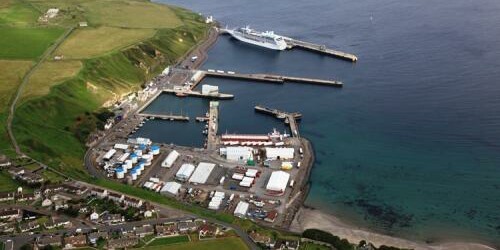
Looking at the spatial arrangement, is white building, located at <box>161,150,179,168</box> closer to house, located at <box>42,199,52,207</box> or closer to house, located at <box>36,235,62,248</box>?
house, located at <box>42,199,52,207</box>

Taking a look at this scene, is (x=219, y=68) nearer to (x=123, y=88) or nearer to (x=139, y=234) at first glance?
(x=123, y=88)

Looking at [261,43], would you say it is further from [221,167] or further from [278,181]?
[278,181]

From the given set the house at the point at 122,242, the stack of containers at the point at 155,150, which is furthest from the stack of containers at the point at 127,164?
the house at the point at 122,242

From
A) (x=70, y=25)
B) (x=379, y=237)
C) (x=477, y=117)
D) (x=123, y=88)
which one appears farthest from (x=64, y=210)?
(x=70, y=25)

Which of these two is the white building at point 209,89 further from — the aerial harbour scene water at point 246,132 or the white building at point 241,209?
the white building at point 241,209

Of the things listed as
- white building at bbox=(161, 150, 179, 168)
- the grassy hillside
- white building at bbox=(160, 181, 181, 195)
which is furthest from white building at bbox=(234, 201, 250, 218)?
the grassy hillside

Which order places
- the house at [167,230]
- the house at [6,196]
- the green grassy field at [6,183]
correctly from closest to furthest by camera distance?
the house at [167,230] < the house at [6,196] < the green grassy field at [6,183]
